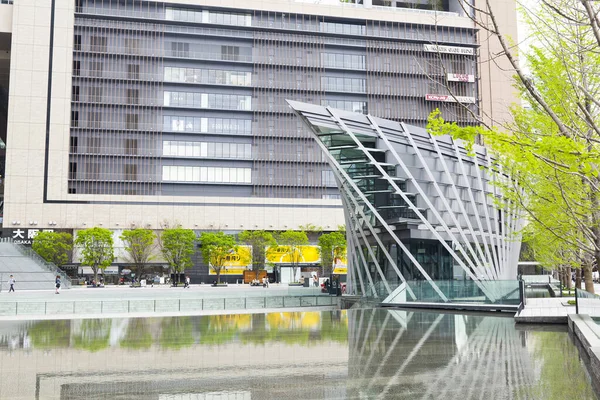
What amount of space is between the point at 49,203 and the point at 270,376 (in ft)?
246

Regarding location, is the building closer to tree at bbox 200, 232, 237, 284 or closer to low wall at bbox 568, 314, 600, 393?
tree at bbox 200, 232, 237, 284

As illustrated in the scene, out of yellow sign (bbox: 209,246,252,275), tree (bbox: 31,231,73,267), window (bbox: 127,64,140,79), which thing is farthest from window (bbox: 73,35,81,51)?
yellow sign (bbox: 209,246,252,275)

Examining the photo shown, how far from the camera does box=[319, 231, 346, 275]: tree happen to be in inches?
3105

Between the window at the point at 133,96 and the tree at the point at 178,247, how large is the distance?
63.6 ft

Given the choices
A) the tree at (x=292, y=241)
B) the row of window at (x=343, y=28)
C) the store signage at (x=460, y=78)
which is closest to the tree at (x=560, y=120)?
the tree at (x=292, y=241)

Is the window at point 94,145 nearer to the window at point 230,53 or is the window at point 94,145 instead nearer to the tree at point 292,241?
the window at point 230,53

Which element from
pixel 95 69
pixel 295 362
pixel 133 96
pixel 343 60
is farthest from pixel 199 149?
pixel 295 362

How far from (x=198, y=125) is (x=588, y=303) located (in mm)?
71233

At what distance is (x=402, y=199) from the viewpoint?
1366 inches

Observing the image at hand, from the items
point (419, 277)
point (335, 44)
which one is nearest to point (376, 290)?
point (419, 277)

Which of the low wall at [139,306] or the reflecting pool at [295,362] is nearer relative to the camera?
the reflecting pool at [295,362]

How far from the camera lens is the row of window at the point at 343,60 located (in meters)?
90.1

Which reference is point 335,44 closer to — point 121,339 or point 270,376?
point 121,339

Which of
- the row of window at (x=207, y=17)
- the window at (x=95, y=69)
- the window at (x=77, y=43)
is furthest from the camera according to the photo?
the row of window at (x=207, y=17)
